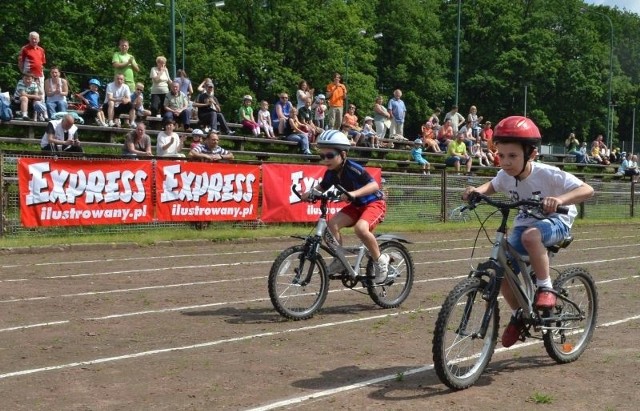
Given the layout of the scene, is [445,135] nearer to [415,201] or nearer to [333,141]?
[415,201]

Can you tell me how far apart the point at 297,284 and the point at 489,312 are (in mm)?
3357

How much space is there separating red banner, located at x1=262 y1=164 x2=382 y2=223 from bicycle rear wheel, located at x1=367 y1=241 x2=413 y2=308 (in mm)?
10056

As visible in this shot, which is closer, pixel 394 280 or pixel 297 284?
pixel 297 284

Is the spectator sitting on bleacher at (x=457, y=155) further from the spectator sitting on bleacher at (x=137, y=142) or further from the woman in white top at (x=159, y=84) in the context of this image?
the spectator sitting on bleacher at (x=137, y=142)

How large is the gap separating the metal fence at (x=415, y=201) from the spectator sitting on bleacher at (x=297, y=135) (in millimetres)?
4114

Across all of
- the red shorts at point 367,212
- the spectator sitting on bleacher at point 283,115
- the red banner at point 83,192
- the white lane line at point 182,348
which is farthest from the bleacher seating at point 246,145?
the white lane line at point 182,348

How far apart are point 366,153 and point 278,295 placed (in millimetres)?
22563

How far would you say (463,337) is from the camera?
6.89m

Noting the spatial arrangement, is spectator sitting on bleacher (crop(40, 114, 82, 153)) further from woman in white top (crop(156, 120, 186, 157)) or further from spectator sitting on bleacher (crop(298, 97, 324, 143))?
spectator sitting on bleacher (crop(298, 97, 324, 143))

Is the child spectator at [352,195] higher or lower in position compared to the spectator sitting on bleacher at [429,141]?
lower

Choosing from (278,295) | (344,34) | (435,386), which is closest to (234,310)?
(278,295)

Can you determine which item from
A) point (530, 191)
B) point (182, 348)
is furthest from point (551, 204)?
point (182, 348)

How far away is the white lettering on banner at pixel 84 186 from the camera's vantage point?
56.0ft

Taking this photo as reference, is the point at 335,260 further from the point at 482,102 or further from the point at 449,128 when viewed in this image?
the point at 482,102
